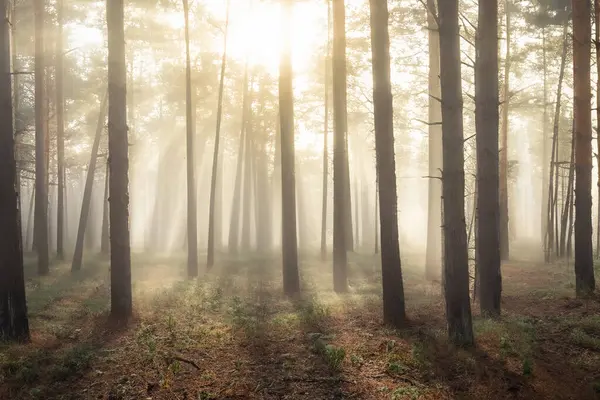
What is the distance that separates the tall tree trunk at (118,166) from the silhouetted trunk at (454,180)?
6757 millimetres

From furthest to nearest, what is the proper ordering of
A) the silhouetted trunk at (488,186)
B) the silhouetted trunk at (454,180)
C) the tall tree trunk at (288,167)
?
Answer: the tall tree trunk at (288,167), the silhouetted trunk at (488,186), the silhouetted trunk at (454,180)

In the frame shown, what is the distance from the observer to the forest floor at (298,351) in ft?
21.2

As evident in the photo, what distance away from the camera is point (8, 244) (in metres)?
8.72

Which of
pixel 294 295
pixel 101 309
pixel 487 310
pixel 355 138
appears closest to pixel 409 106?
pixel 355 138

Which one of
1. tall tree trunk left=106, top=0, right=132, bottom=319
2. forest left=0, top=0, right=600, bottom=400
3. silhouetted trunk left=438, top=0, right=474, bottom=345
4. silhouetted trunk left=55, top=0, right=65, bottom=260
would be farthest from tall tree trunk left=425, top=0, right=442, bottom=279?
silhouetted trunk left=55, top=0, right=65, bottom=260

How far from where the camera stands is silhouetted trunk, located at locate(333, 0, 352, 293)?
47.8ft

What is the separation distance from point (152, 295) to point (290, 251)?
4.29 metres

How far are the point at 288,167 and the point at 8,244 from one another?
7.83 meters

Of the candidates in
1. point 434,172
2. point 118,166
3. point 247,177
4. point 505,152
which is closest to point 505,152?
point 505,152

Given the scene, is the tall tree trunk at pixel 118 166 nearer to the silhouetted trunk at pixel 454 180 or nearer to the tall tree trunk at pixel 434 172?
the silhouetted trunk at pixel 454 180

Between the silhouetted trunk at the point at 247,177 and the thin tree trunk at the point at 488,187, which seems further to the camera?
→ the silhouetted trunk at the point at 247,177

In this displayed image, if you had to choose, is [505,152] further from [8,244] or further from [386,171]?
[8,244]

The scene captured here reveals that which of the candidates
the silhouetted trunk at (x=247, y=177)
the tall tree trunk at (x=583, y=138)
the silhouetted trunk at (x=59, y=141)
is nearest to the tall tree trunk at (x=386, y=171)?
the tall tree trunk at (x=583, y=138)

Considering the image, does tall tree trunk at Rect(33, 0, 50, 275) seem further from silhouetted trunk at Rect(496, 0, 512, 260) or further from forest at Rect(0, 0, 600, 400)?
silhouetted trunk at Rect(496, 0, 512, 260)
